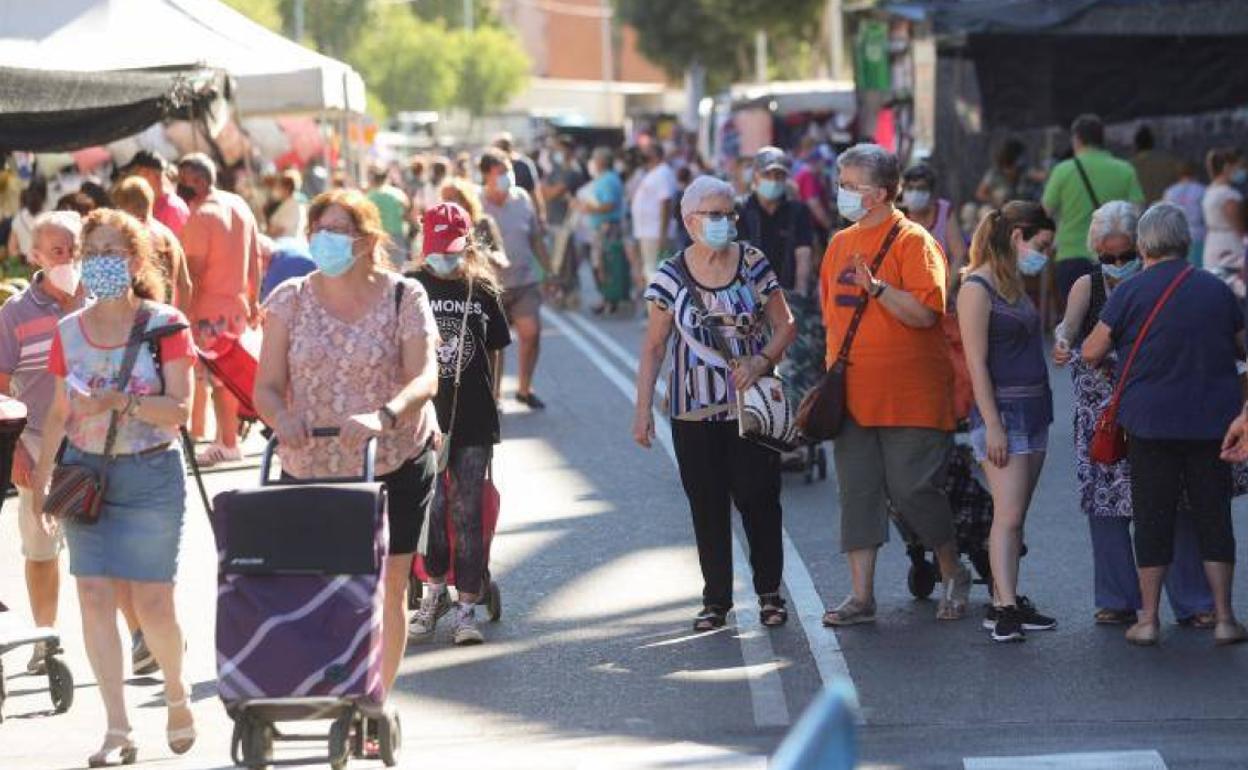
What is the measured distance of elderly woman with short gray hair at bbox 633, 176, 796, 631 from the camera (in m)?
9.60

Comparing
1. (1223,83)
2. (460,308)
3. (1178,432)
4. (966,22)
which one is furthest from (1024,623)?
(1223,83)

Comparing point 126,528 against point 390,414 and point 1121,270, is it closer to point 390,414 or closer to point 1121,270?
point 390,414

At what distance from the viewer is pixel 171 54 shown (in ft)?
51.3

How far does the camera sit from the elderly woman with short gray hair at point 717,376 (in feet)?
31.5

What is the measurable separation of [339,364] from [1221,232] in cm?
1403

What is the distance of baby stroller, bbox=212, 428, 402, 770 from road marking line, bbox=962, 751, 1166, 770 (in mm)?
1877

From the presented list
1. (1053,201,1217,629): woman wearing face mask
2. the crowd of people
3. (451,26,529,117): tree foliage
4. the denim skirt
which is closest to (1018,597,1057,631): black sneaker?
the crowd of people

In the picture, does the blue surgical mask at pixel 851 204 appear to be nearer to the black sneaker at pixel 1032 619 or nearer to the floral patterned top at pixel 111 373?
the black sneaker at pixel 1032 619

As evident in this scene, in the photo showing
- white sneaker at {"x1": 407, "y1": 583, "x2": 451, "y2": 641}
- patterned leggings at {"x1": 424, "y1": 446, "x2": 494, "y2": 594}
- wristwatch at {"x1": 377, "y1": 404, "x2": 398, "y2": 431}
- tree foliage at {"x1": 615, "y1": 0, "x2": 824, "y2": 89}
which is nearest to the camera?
wristwatch at {"x1": 377, "y1": 404, "x2": 398, "y2": 431}

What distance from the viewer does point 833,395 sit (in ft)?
30.8

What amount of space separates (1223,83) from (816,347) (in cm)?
919

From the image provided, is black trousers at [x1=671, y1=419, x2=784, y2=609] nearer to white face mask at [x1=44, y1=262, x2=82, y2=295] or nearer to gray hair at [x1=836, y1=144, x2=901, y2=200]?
gray hair at [x1=836, y1=144, x2=901, y2=200]

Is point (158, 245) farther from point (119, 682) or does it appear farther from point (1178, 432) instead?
point (1178, 432)

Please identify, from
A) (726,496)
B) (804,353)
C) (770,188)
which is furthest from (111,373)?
(770,188)
